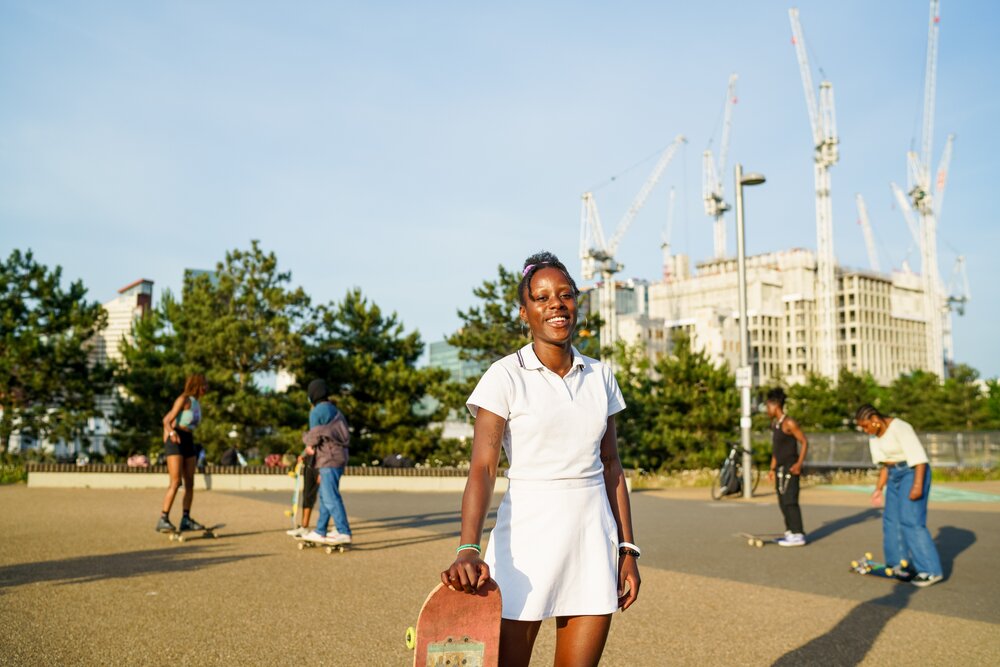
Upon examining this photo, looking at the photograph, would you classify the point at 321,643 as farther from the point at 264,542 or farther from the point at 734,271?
the point at 734,271

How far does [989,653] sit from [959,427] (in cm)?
7499

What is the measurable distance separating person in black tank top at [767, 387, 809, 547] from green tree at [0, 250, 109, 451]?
1774 centimetres

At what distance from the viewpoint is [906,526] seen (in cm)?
798

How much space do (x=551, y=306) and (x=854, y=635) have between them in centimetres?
412

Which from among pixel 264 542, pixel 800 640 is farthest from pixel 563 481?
pixel 264 542

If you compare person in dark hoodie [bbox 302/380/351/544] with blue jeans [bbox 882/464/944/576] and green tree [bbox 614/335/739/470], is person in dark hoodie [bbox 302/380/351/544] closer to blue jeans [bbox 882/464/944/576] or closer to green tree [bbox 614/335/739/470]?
blue jeans [bbox 882/464/944/576]

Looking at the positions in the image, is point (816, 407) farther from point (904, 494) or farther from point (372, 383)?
point (904, 494)

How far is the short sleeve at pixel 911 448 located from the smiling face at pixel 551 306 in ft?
21.1

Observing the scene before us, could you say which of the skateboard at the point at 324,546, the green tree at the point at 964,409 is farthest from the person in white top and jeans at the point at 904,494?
the green tree at the point at 964,409

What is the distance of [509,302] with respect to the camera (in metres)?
26.6

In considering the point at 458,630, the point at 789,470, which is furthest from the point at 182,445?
the point at 458,630

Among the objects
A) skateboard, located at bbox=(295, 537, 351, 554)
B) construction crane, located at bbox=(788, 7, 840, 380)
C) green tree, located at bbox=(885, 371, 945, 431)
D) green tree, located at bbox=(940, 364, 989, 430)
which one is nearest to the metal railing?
skateboard, located at bbox=(295, 537, 351, 554)

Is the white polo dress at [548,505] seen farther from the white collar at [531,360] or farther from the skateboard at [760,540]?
the skateboard at [760,540]

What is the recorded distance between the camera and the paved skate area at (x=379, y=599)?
4.93 metres
